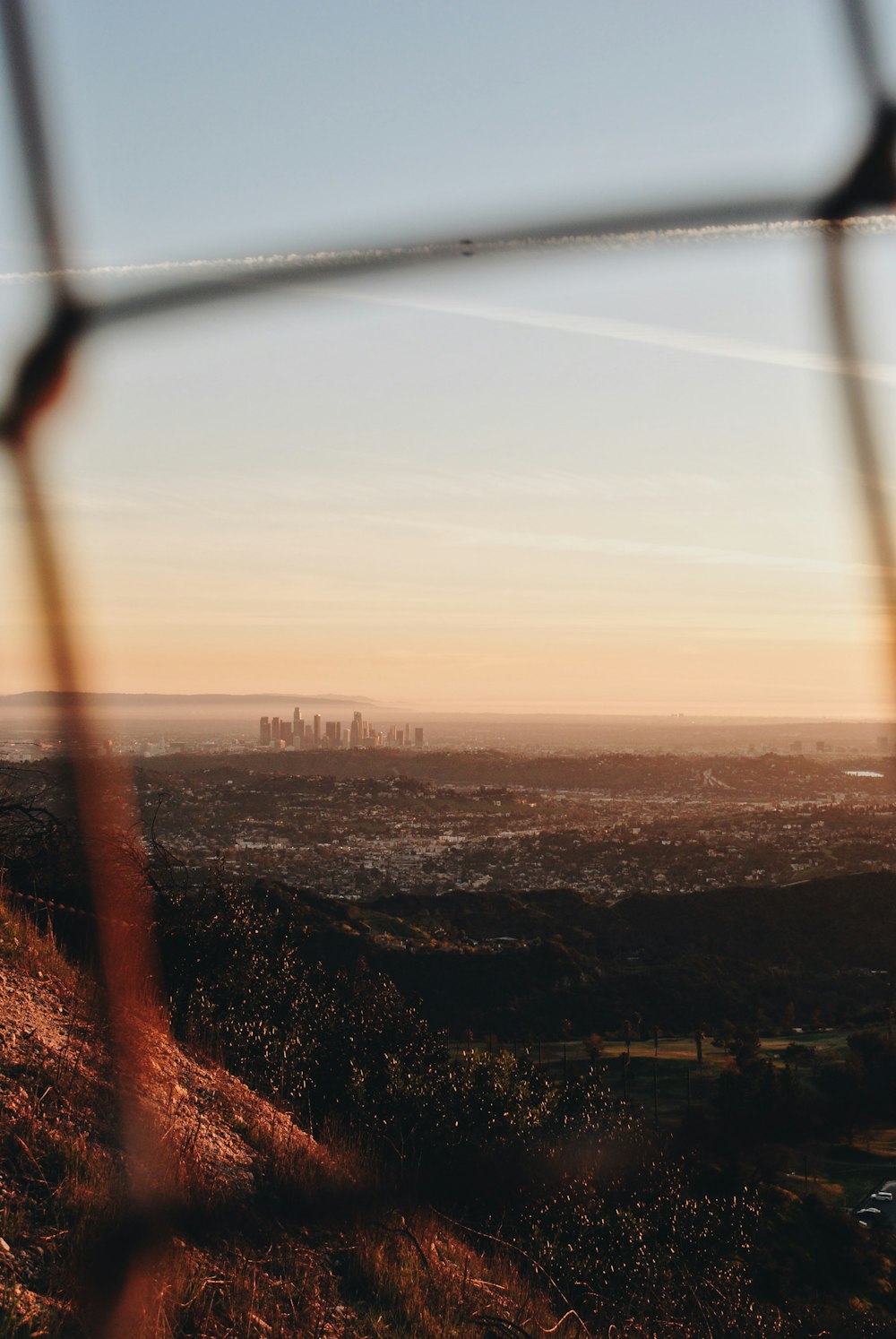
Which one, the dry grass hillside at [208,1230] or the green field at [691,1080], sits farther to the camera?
the green field at [691,1080]

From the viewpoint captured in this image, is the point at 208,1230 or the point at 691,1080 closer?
the point at 208,1230

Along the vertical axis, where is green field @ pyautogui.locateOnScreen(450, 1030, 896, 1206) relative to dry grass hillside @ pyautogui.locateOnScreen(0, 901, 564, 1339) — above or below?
below

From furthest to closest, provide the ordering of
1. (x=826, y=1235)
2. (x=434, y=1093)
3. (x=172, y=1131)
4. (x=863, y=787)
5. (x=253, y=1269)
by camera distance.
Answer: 1. (x=863, y=787)
2. (x=826, y=1235)
3. (x=434, y=1093)
4. (x=172, y=1131)
5. (x=253, y=1269)

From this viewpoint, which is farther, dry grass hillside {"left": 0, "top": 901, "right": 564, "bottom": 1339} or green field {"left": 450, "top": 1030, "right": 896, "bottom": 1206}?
green field {"left": 450, "top": 1030, "right": 896, "bottom": 1206}

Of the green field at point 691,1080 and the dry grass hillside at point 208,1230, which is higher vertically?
the dry grass hillside at point 208,1230

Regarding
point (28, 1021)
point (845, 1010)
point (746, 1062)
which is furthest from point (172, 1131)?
point (845, 1010)

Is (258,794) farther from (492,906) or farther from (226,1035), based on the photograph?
(226,1035)

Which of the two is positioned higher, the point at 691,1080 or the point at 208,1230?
the point at 208,1230

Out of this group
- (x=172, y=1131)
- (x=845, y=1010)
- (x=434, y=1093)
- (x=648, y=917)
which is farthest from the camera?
(x=648, y=917)
